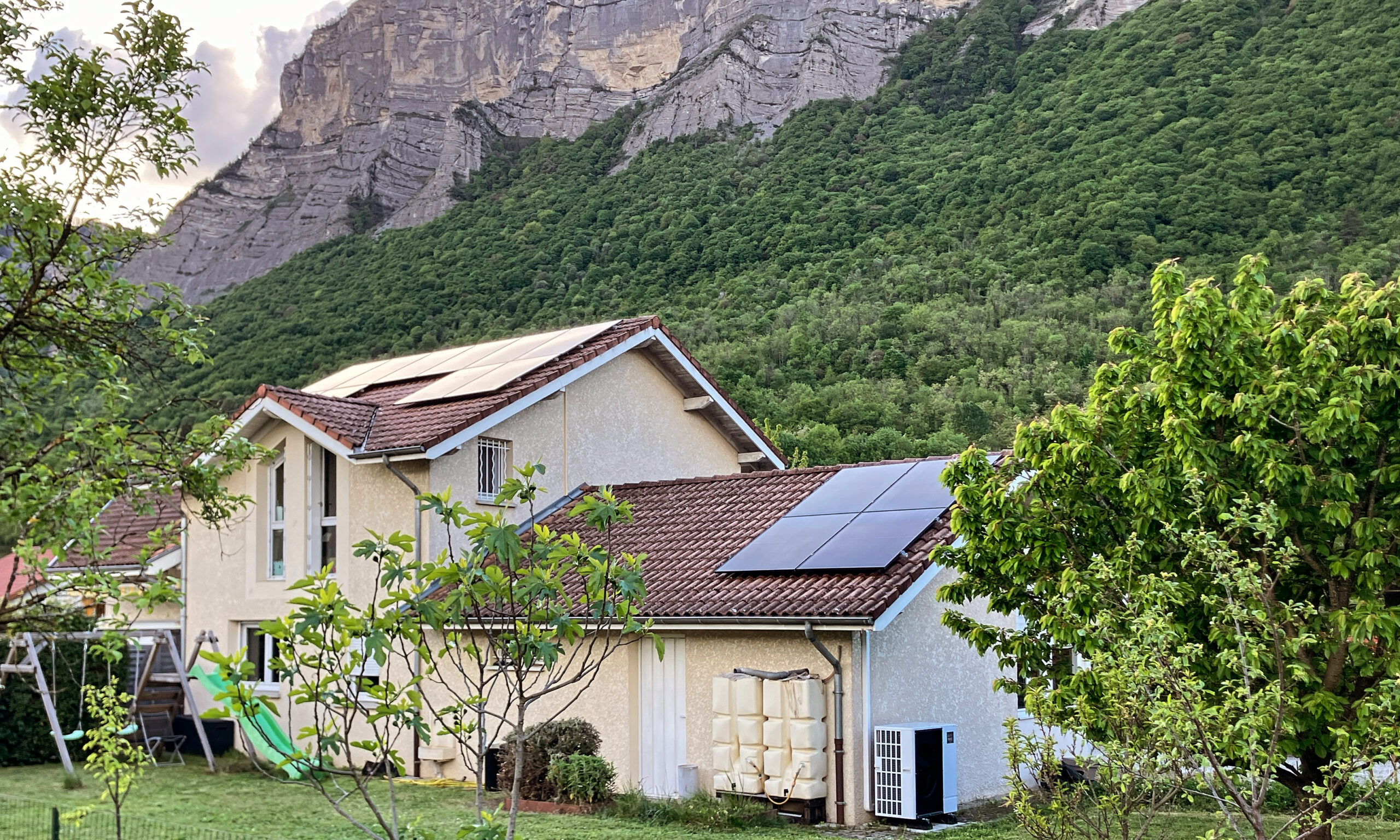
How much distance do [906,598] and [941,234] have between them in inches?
1789

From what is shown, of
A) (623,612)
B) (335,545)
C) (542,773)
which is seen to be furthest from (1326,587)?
(335,545)

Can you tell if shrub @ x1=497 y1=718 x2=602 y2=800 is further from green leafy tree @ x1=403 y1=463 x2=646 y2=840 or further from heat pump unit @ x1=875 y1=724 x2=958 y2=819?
green leafy tree @ x1=403 y1=463 x2=646 y2=840

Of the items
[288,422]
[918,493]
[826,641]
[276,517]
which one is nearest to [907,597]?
[826,641]

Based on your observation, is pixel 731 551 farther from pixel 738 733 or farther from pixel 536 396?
pixel 536 396

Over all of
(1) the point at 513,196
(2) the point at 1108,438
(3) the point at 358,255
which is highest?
(1) the point at 513,196

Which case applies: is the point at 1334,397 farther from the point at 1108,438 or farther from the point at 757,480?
the point at 757,480

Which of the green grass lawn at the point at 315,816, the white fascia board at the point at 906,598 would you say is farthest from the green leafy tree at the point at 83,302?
the white fascia board at the point at 906,598

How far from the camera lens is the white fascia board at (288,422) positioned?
832 inches

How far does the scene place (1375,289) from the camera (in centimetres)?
1140

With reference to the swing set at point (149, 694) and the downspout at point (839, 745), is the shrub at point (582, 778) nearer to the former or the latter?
the downspout at point (839, 745)

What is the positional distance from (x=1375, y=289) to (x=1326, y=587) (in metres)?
2.76

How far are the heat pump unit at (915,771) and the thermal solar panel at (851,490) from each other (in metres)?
3.94

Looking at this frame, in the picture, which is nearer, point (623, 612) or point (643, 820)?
point (623, 612)

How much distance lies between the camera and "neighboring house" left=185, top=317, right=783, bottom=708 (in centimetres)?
2105
